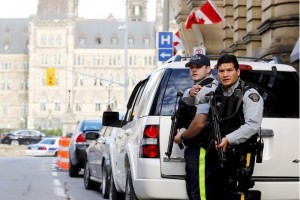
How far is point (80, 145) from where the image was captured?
73.2 feet

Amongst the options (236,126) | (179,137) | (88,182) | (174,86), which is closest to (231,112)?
(236,126)

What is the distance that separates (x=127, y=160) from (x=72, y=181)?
1147 cm

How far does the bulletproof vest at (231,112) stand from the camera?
27.4 ft

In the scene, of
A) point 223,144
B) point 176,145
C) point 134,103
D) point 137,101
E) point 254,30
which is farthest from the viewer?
point 254,30

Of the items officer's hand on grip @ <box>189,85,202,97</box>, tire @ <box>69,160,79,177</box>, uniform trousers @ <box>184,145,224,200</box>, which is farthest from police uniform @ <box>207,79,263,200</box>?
tire @ <box>69,160,79,177</box>

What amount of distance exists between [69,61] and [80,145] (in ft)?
563

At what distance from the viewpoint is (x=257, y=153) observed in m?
8.38

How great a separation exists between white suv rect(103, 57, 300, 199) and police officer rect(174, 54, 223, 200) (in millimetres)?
345

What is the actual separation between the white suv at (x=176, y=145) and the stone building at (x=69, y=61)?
179 m

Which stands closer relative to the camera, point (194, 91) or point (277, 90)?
point (194, 91)

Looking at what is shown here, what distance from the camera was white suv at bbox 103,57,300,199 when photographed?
9.37 metres

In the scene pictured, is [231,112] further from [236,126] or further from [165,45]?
[165,45]

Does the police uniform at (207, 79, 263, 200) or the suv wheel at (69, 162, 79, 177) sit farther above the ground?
the police uniform at (207, 79, 263, 200)

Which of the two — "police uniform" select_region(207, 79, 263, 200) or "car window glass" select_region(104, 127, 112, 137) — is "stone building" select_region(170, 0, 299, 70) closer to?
"car window glass" select_region(104, 127, 112, 137)
